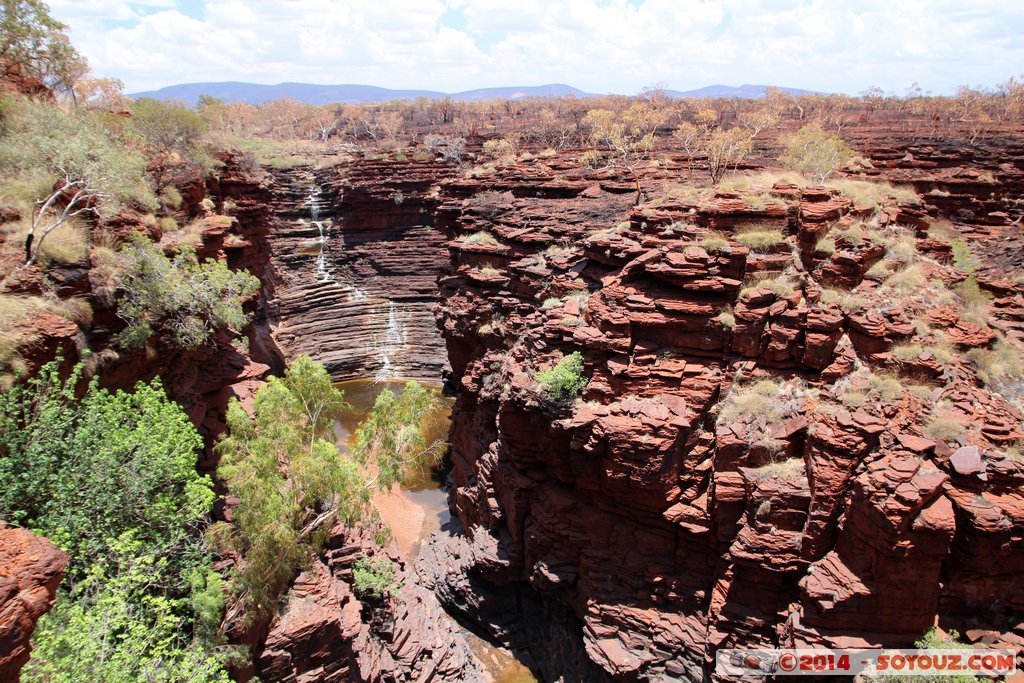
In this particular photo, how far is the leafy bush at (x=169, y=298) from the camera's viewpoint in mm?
12844

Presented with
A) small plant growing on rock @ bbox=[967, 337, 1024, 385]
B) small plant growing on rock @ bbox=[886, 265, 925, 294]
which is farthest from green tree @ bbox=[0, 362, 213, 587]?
small plant growing on rock @ bbox=[967, 337, 1024, 385]

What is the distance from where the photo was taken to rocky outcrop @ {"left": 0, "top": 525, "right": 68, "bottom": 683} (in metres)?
5.64

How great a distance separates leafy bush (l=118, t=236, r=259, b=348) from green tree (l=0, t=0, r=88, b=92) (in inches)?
385

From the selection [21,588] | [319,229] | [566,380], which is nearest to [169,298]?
[21,588]

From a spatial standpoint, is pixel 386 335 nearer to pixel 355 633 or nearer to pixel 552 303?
pixel 552 303

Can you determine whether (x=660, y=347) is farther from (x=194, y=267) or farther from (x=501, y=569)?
(x=194, y=267)

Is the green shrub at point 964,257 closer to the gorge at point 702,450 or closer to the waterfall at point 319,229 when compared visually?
the gorge at point 702,450

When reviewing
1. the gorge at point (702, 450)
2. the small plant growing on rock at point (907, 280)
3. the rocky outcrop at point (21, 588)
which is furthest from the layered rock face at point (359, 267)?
the rocky outcrop at point (21, 588)

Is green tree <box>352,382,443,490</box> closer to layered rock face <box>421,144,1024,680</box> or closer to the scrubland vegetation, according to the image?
the scrubland vegetation

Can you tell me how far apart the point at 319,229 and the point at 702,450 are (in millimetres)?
34935

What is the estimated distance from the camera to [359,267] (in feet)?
126

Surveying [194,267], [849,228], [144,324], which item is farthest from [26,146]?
[849,228]

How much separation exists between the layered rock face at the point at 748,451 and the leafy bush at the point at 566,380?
29 cm

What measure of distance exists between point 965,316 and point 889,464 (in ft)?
17.2
